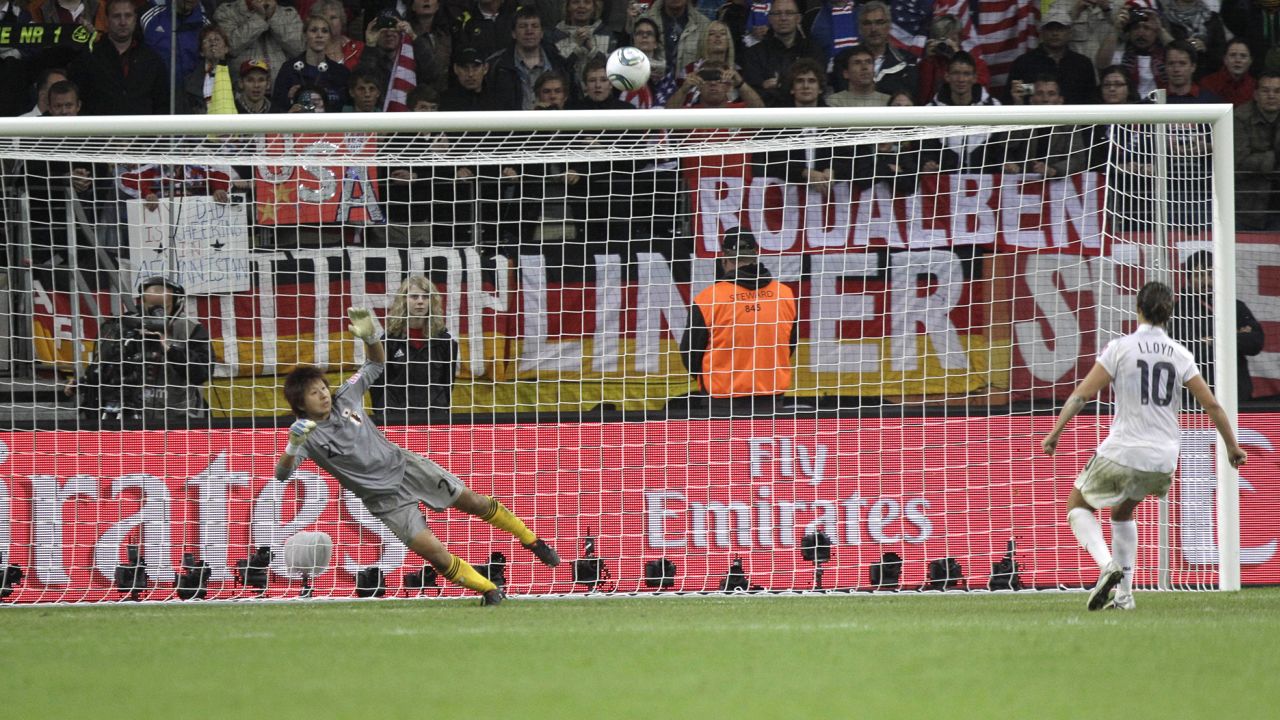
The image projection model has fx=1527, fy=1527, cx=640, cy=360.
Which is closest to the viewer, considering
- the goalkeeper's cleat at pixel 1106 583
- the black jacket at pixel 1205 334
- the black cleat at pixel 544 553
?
the goalkeeper's cleat at pixel 1106 583

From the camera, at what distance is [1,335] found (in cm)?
1032

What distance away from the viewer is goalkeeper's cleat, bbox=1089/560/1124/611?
300 inches

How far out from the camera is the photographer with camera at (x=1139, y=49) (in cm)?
1267

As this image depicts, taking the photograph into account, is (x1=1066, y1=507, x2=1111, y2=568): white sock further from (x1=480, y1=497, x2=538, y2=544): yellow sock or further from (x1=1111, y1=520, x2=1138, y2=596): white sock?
(x1=480, y1=497, x2=538, y2=544): yellow sock

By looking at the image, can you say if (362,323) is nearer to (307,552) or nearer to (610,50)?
(307,552)

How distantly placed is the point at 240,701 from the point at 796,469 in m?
5.39

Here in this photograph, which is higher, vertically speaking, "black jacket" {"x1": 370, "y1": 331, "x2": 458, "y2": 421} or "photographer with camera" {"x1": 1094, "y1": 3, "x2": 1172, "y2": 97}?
"photographer with camera" {"x1": 1094, "y1": 3, "x2": 1172, "y2": 97}

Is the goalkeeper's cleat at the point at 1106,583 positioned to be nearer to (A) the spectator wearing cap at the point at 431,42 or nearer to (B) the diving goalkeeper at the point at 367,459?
(B) the diving goalkeeper at the point at 367,459

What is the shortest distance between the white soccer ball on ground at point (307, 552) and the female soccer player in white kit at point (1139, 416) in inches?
180

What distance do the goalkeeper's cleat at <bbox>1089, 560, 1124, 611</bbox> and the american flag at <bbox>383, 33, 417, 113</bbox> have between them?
282 inches

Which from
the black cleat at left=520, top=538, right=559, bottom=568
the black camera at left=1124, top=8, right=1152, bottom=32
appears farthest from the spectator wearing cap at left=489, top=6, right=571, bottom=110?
the black camera at left=1124, top=8, right=1152, bottom=32

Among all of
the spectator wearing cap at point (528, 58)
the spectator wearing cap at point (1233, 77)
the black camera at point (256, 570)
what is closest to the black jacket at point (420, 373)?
the black camera at point (256, 570)

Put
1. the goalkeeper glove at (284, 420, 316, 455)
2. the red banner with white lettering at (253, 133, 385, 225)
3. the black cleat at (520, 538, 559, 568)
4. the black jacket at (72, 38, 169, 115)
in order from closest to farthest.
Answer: the goalkeeper glove at (284, 420, 316, 455) → the black cleat at (520, 538, 559, 568) → the red banner with white lettering at (253, 133, 385, 225) → the black jacket at (72, 38, 169, 115)

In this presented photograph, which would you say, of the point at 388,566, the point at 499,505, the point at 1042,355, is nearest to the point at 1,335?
the point at 388,566
